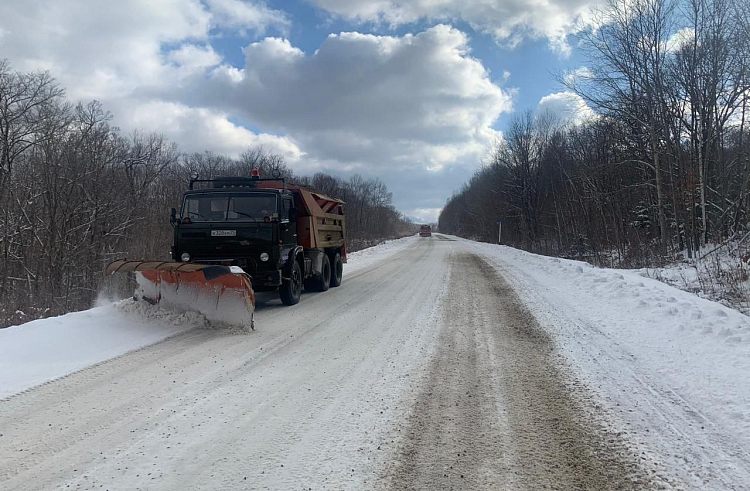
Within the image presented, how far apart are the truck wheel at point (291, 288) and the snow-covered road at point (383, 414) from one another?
→ 217cm

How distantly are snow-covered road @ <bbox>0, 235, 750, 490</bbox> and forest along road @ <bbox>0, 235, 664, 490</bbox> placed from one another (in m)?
0.01

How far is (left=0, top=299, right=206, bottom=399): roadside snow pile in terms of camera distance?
14.8ft

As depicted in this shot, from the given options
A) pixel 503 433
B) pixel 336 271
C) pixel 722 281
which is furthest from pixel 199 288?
pixel 722 281

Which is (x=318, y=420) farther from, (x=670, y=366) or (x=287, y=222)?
(x=287, y=222)

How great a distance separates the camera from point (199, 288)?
Result: 6.77 metres

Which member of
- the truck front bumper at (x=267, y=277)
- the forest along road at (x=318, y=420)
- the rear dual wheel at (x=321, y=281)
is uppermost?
the truck front bumper at (x=267, y=277)

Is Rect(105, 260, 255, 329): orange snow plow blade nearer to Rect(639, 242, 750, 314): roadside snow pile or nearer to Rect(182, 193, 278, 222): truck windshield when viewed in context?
Rect(182, 193, 278, 222): truck windshield

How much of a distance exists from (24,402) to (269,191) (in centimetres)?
548

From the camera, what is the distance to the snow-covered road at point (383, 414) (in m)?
2.61

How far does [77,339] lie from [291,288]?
146 inches

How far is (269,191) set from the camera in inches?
335

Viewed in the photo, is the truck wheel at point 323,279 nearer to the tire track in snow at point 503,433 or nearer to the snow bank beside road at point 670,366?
the snow bank beside road at point 670,366

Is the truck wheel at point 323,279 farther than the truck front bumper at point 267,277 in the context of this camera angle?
Yes

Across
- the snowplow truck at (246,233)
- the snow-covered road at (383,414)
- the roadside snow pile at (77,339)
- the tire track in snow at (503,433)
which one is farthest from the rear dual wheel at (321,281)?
the tire track in snow at (503,433)
